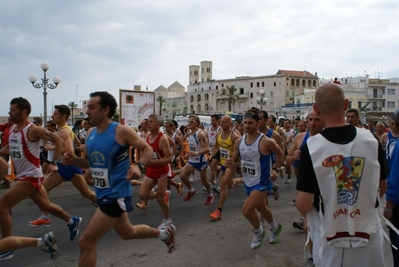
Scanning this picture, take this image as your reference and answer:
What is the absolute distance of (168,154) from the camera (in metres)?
6.02

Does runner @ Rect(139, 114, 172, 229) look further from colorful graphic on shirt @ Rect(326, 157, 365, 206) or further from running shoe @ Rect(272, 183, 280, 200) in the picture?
colorful graphic on shirt @ Rect(326, 157, 365, 206)

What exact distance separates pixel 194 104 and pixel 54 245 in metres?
106

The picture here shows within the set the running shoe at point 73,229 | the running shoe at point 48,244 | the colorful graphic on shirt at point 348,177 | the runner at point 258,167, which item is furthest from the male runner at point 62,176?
the colorful graphic on shirt at point 348,177

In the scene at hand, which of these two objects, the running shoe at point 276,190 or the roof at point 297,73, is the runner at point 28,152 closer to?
the running shoe at point 276,190

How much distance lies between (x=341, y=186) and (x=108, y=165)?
7.83ft

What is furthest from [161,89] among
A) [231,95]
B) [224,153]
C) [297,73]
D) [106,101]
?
[106,101]

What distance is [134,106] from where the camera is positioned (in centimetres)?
1559

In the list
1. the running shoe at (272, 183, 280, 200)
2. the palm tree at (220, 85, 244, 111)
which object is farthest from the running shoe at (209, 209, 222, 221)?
the palm tree at (220, 85, 244, 111)

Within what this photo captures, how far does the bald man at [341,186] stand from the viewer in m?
2.21

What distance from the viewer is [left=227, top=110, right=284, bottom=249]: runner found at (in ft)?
16.9

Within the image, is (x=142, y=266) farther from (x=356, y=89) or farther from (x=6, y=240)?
(x=356, y=89)

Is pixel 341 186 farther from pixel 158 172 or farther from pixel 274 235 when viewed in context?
pixel 158 172

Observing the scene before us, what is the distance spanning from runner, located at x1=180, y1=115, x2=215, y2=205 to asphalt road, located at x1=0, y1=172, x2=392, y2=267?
588mm

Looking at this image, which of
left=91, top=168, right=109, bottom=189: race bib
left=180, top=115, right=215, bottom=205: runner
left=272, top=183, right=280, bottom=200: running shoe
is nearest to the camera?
left=91, top=168, right=109, bottom=189: race bib
